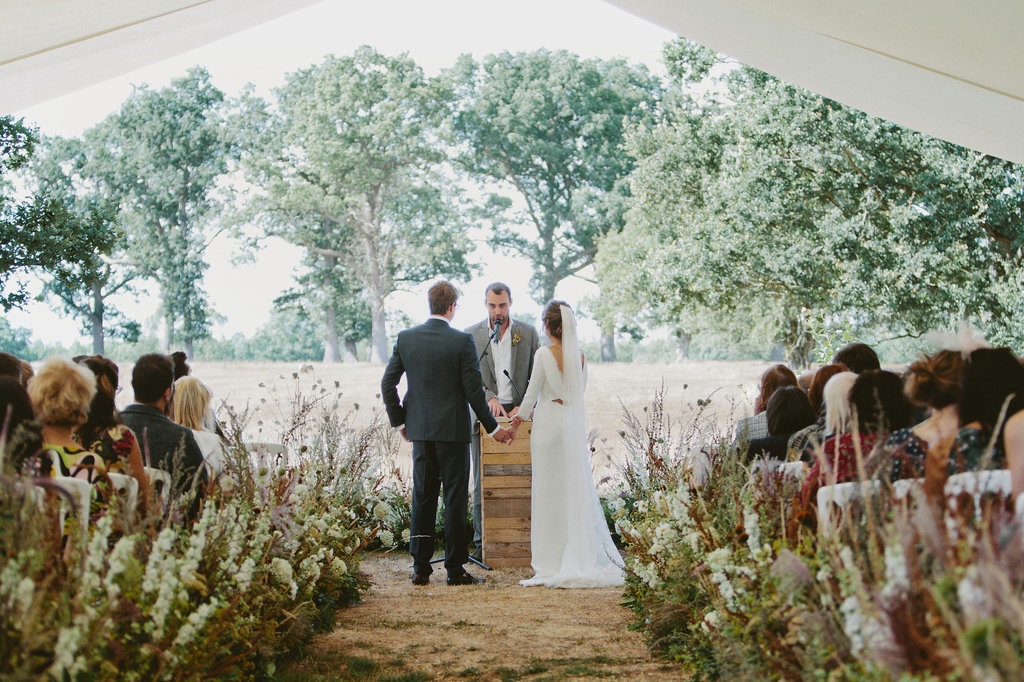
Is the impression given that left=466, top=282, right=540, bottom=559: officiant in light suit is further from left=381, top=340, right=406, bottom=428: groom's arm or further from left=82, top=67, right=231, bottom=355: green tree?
left=82, top=67, right=231, bottom=355: green tree

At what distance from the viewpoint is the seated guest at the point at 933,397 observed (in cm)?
288

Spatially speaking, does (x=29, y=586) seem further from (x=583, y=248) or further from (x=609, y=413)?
(x=583, y=248)

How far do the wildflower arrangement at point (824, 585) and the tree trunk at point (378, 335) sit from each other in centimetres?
2069

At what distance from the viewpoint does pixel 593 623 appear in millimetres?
4727

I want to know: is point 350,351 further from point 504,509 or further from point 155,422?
point 155,422

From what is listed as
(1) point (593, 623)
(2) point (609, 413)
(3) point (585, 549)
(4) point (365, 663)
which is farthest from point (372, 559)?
(2) point (609, 413)

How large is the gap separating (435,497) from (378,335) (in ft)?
64.3

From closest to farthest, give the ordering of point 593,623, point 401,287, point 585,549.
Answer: point 593,623 → point 585,549 → point 401,287

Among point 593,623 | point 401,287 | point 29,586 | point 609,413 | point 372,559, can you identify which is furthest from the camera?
point 401,287

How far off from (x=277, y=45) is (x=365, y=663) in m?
28.3

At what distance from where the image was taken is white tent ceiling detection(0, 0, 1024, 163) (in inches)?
145

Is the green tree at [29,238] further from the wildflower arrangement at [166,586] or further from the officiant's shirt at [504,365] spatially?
the wildflower arrangement at [166,586]

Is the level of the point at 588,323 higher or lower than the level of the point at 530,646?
higher

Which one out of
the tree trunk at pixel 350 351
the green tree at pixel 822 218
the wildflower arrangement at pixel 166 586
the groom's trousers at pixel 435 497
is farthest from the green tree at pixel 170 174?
the wildflower arrangement at pixel 166 586
